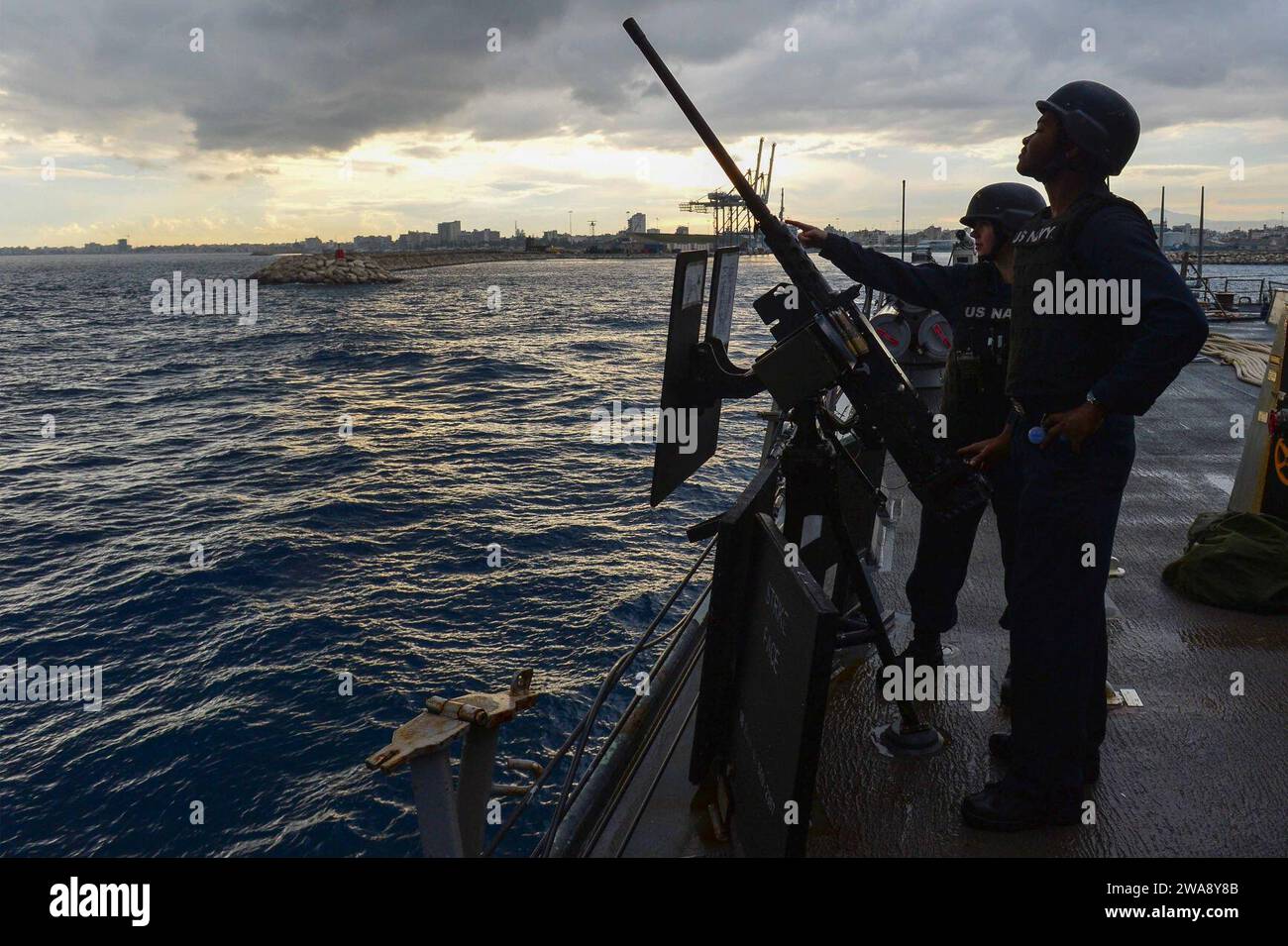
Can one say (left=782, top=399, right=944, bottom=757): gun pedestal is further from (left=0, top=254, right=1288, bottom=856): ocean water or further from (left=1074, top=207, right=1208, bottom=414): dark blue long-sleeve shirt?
(left=0, top=254, right=1288, bottom=856): ocean water

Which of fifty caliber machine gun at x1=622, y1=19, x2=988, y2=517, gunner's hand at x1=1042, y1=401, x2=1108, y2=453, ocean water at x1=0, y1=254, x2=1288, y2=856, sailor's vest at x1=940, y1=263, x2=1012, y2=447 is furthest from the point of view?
ocean water at x1=0, y1=254, x2=1288, y2=856

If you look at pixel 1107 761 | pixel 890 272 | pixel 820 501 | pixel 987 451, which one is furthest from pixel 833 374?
pixel 1107 761

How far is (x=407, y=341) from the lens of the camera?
49062 millimetres

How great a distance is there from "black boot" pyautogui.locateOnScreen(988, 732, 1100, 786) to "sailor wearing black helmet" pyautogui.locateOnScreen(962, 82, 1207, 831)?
449 millimetres

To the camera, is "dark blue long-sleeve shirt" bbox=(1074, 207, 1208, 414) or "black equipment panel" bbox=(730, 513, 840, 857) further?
"dark blue long-sleeve shirt" bbox=(1074, 207, 1208, 414)

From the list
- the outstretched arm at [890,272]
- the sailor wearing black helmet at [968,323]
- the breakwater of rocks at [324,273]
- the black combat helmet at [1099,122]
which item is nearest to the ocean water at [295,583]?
the sailor wearing black helmet at [968,323]

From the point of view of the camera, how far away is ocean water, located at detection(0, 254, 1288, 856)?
8766 mm

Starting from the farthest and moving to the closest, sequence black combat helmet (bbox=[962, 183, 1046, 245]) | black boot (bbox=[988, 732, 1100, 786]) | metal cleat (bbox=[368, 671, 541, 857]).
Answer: black combat helmet (bbox=[962, 183, 1046, 245]) < black boot (bbox=[988, 732, 1100, 786]) < metal cleat (bbox=[368, 671, 541, 857])

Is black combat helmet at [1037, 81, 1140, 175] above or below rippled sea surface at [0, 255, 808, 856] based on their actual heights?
above

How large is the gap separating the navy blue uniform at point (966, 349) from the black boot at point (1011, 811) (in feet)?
2.88

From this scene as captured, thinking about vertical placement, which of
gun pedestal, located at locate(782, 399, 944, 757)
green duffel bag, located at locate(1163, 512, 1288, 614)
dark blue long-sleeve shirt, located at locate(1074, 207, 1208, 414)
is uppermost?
dark blue long-sleeve shirt, located at locate(1074, 207, 1208, 414)

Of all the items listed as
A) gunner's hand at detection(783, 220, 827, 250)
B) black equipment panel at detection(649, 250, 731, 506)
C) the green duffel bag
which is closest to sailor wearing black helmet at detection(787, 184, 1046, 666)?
gunner's hand at detection(783, 220, 827, 250)

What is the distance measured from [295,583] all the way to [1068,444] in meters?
13.0

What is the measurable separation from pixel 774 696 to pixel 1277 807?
99.7 inches
